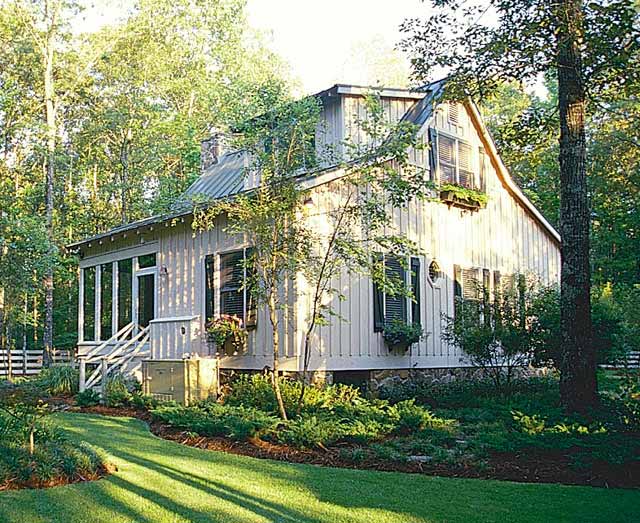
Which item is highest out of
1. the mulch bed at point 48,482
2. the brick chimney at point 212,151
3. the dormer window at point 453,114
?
the brick chimney at point 212,151

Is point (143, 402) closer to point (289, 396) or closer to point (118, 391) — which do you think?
point (118, 391)

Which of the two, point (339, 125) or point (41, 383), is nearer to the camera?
point (339, 125)

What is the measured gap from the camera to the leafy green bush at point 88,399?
13023mm

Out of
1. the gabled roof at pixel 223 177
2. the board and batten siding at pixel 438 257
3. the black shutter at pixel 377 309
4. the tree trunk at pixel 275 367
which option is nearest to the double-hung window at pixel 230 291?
the board and batten siding at pixel 438 257

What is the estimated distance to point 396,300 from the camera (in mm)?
13188

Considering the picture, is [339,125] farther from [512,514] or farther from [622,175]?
[622,175]

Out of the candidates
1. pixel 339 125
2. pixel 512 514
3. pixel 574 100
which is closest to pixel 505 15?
pixel 574 100

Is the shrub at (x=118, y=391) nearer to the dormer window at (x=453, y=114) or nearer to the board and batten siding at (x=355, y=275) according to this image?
the board and batten siding at (x=355, y=275)

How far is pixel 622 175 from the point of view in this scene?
86.1ft

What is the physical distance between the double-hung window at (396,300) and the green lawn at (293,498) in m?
5.42

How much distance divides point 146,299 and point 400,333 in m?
6.26

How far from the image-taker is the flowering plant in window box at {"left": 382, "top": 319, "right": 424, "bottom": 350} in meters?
12.8

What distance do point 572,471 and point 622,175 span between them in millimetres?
21549

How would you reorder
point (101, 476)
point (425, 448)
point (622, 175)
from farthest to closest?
point (622, 175) < point (425, 448) < point (101, 476)
